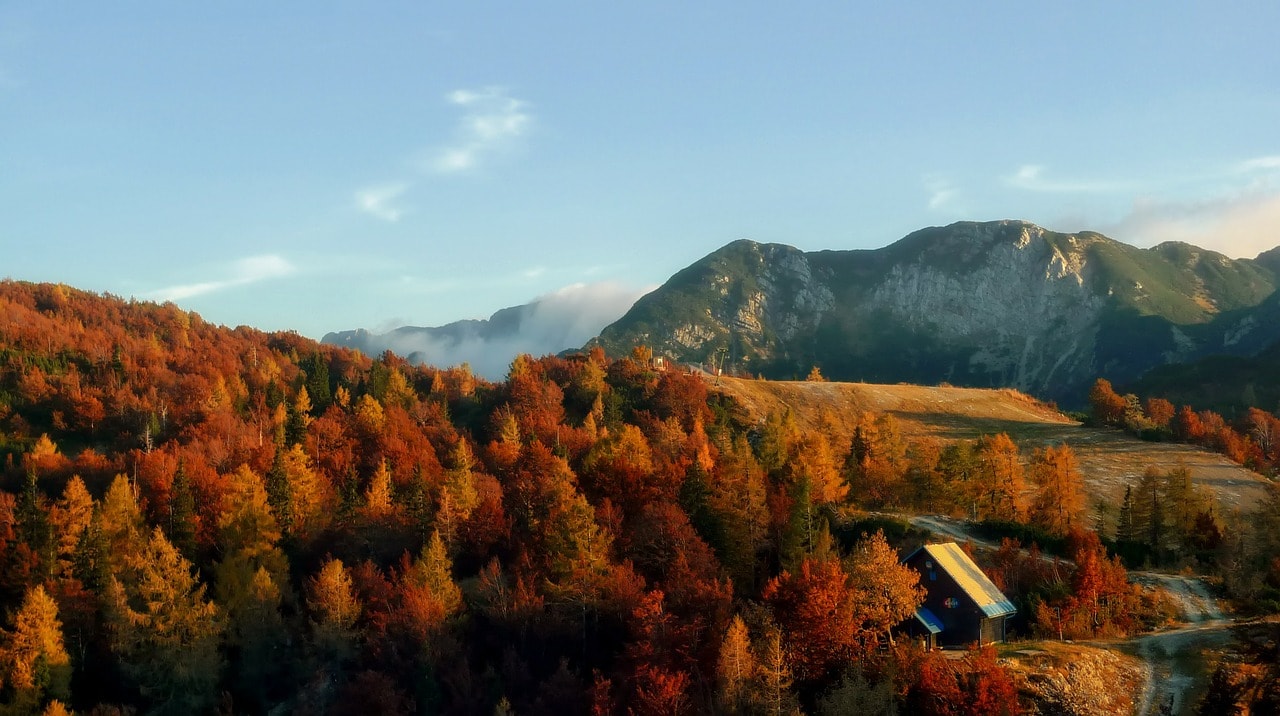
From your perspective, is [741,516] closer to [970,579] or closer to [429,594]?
[970,579]

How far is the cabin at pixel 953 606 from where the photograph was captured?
48312mm

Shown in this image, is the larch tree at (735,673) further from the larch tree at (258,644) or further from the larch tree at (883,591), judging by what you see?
the larch tree at (258,644)

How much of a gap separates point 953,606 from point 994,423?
8192 centimetres

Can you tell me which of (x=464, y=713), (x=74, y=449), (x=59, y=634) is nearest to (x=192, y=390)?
(x=74, y=449)

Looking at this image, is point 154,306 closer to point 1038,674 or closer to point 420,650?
point 420,650

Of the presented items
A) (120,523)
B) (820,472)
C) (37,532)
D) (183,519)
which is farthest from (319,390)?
(820,472)

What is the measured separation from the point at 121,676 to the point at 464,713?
24.2m

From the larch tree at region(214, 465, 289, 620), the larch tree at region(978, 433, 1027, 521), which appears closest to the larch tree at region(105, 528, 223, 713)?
the larch tree at region(214, 465, 289, 620)

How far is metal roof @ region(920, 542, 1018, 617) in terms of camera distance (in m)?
48.6

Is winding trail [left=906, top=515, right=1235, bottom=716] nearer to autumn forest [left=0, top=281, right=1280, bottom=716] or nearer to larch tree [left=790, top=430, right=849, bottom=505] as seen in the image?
autumn forest [left=0, top=281, right=1280, bottom=716]

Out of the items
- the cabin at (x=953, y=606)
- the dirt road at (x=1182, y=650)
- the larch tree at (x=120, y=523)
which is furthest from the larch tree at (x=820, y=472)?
the larch tree at (x=120, y=523)

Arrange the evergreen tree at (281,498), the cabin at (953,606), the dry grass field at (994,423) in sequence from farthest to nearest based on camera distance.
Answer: the dry grass field at (994,423)
the evergreen tree at (281,498)
the cabin at (953,606)

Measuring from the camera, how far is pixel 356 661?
54438 millimetres

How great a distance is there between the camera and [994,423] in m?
124
